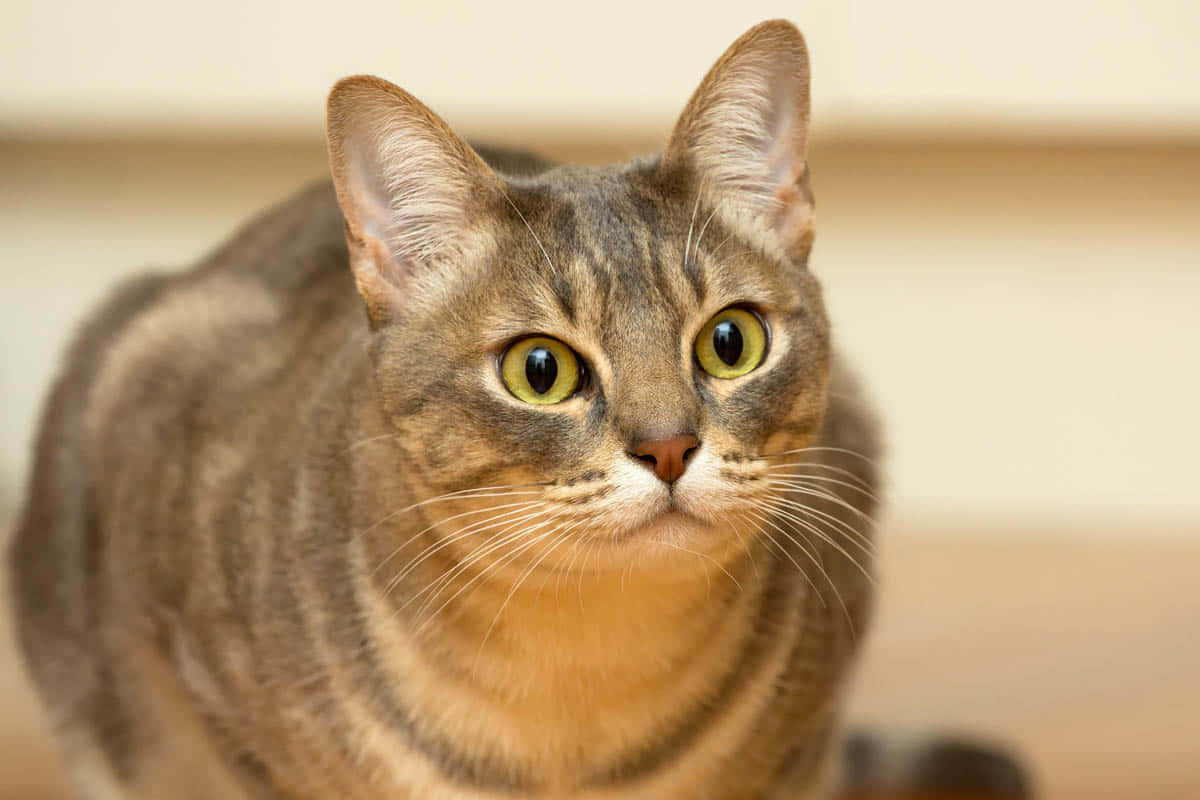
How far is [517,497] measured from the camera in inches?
46.9

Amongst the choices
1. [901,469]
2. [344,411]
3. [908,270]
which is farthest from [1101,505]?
[344,411]

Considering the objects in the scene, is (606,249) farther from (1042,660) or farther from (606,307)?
(1042,660)

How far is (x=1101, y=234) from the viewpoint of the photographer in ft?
9.29

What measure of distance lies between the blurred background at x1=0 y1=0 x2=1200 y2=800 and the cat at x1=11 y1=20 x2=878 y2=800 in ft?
1.44

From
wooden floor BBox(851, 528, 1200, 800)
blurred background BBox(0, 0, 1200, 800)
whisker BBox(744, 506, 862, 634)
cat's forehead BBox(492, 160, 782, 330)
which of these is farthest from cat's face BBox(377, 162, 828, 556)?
wooden floor BBox(851, 528, 1200, 800)

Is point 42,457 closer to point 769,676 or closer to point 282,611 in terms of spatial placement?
point 282,611

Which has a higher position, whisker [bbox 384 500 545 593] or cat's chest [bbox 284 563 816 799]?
whisker [bbox 384 500 545 593]

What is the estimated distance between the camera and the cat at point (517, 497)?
1.18 metres

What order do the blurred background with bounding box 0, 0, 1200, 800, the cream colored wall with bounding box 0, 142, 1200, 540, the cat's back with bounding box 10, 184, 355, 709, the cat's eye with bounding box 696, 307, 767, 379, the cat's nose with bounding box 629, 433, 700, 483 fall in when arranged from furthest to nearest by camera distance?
the cream colored wall with bounding box 0, 142, 1200, 540 < the blurred background with bounding box 0, 0, 1200, 800 < the cat's back with bounding box 10, 184, 355, 709 < the cat's eye with bounding box 696, 307, 767, 379 < the cat's nose with bounding box 629, 433, 700, 483

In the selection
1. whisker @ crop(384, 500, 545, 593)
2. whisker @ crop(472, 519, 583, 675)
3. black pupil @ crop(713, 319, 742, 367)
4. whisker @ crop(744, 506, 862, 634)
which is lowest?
whisker @ crop(472, 519, 583, 675)

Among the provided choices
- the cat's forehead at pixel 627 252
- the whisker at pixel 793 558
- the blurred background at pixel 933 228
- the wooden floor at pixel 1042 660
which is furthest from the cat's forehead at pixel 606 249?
the wooden floor at pixel 1042 660

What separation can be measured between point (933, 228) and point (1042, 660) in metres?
0.91

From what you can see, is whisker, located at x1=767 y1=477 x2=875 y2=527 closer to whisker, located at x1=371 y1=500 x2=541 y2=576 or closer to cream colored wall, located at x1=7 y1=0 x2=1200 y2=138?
whisker, located at x1=371 y1=500 x2=541 y2=576

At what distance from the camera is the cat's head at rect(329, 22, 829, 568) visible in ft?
3.76
